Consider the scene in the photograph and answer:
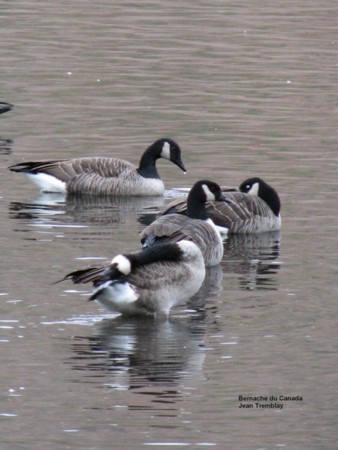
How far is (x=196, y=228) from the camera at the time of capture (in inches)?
551

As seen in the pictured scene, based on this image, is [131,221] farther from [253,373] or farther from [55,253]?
[253,373]

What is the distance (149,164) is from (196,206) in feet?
13.4

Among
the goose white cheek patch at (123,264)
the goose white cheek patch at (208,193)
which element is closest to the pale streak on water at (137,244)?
the goose white cheek patch at (123,264)

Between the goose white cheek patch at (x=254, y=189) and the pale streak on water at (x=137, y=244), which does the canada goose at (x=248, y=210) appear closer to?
the goose white cheek patch at (x=254, y=189)

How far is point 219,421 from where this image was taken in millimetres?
9352

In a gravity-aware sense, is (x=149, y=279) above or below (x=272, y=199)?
above

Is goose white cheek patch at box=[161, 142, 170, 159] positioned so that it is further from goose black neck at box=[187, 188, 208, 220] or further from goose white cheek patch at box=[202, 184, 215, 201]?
goose black neck at box=[187, 188, 208, 220]

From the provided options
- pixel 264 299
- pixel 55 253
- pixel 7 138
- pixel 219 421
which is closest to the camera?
pixel 219 421

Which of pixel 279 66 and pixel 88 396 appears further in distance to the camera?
pixel 279 66

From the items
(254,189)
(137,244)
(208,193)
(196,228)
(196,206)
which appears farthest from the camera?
(254,189)

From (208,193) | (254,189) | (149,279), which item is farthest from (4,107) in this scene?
(149,279)

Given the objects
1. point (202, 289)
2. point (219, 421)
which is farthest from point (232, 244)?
point (219, 421)

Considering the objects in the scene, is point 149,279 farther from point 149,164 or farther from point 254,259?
point 149,164

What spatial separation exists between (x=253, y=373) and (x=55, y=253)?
4.38 m
